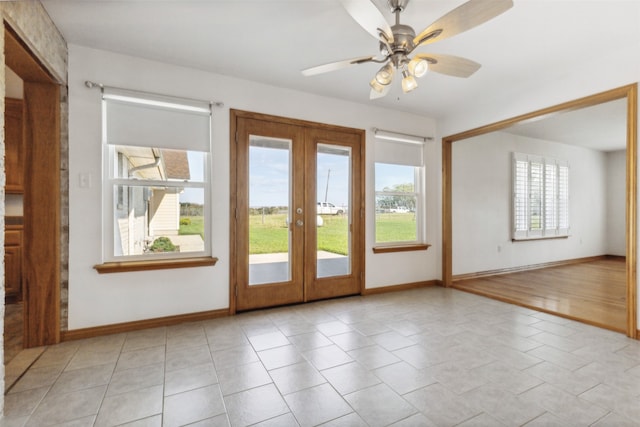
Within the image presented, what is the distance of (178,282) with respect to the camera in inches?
123

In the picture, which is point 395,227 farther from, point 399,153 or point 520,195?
point 520,195

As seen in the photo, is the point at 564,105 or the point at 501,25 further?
the point at 564,105

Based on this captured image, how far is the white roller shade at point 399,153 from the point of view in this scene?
431cm

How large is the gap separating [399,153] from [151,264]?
3432mm

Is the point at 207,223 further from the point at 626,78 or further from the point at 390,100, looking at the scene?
the point at 626,78

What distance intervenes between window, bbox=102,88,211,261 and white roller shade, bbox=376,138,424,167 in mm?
2286

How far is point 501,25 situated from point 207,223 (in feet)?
10.4

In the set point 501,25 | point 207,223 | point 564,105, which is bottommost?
point 207,223

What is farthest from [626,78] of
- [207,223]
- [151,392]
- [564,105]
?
[151,392]

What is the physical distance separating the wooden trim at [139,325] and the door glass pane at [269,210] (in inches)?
22.2

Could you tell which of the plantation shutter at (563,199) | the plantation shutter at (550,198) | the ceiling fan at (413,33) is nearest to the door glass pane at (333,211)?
the ceiling fan at (413,33)

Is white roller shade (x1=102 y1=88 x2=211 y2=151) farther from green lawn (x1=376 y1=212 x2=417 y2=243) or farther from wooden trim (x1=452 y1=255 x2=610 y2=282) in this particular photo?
wooden trim (x1=452 y1=255 x2=610 y2=282)

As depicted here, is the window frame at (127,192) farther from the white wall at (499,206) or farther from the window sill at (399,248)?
the white wall at (499,206)

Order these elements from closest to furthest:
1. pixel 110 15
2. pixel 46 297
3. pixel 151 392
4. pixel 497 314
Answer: pixel 151 392, pixel 110 15, pixel 46 297, pixel 497 314
